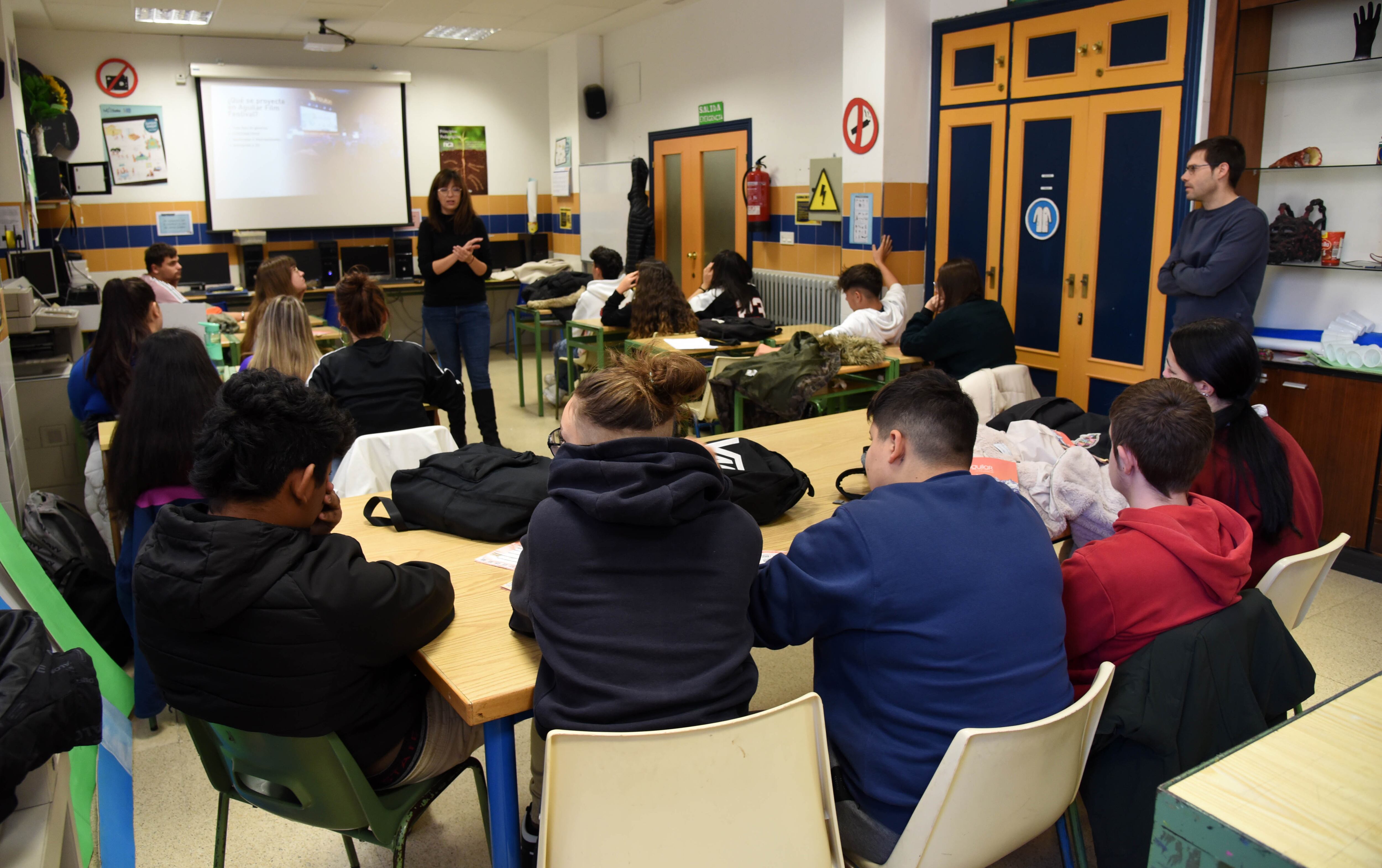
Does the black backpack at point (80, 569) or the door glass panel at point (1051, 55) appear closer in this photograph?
the black backpack at point (80, 569)

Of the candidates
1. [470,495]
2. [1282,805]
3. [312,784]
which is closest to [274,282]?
[470,495]

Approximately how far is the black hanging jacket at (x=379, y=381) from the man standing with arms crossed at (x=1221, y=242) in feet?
9.94

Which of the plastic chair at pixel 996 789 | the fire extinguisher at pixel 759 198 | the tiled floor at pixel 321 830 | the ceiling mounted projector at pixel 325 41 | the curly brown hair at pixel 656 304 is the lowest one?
the tiled floor at pixel 321 830

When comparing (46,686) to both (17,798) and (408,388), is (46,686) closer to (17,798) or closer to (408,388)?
(17,798)

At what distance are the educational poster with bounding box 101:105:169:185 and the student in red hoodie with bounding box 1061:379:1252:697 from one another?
873 cm

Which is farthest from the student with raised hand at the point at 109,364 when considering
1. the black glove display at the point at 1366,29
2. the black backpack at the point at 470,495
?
the black glove display at the point at 1366,29

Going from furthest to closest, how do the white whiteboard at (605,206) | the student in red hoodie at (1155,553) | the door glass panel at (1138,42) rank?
the white whiteboard at (605,206) < the door glass panel at (1138,42) < the student in red hoodie at (1155,553)

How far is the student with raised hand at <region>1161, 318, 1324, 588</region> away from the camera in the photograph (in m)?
2.20

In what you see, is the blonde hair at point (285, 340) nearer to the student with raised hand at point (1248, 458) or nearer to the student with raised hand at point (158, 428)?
the student with raised hand at point (158, 428)

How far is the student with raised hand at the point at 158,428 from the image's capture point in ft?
8.48

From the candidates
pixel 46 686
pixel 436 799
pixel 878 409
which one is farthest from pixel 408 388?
pixel 46 686

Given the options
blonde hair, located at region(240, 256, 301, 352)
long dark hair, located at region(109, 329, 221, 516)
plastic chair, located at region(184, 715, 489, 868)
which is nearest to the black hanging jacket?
long dark hair, located at region(109, 329, 221, 516)

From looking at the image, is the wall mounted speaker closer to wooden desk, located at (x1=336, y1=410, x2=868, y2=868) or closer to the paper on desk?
the paper on desk

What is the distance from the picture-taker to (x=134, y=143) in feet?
26.7
